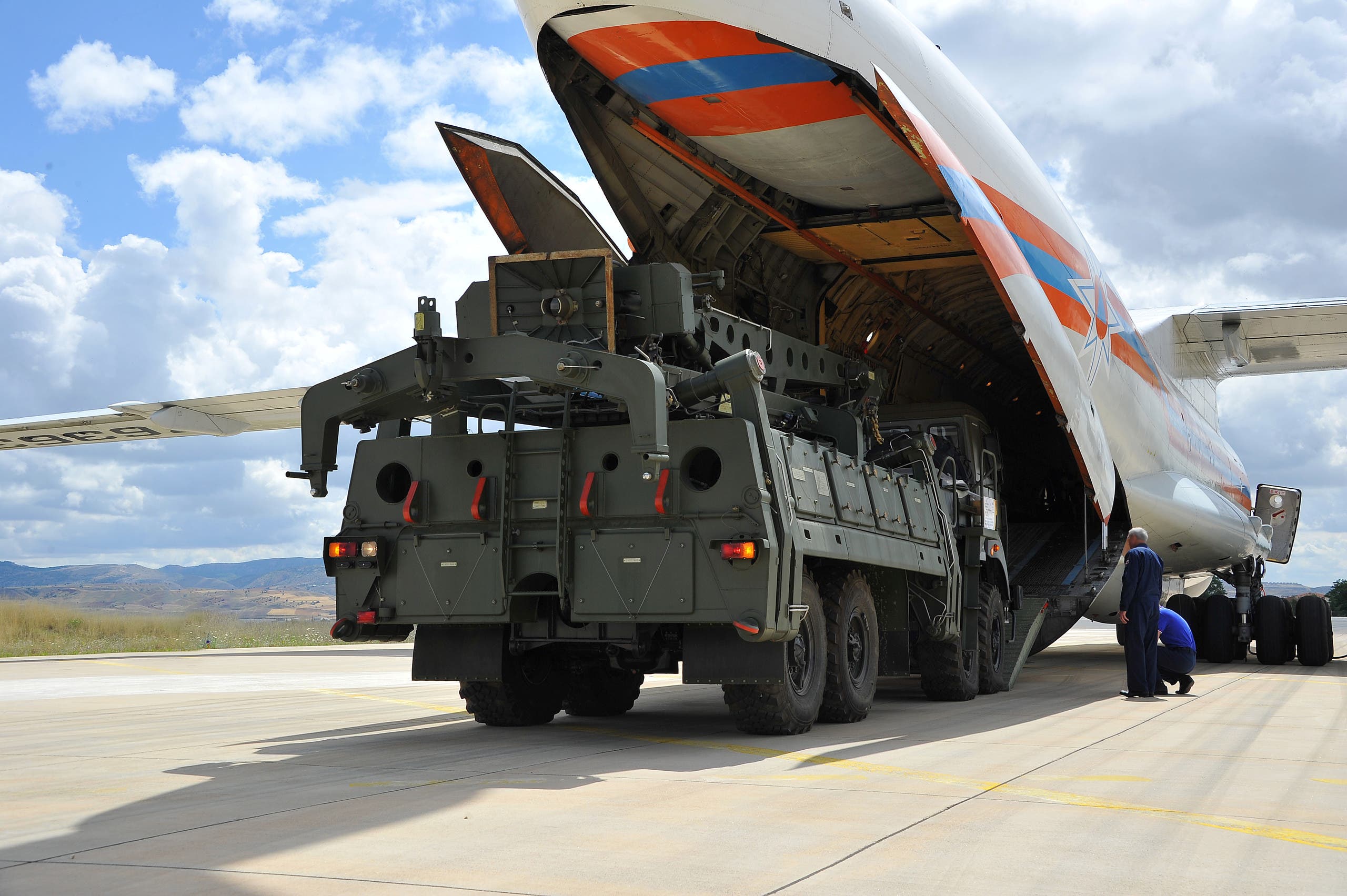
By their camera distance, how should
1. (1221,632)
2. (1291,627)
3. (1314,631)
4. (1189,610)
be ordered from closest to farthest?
(1314,631), (1291,627), (1221,632), (1189,610)

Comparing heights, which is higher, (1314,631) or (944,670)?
(944,670)

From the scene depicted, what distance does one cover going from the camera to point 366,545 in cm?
809

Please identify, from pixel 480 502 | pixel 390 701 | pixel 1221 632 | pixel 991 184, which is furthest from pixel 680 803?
pixel 1221 632

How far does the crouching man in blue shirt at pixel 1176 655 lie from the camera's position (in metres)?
11.7

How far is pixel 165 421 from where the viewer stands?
2417 centimetres

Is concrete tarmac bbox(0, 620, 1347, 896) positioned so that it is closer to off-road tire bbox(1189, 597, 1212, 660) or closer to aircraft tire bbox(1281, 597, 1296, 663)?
aircraft tire bbox(1281, 597, 1296, 663)

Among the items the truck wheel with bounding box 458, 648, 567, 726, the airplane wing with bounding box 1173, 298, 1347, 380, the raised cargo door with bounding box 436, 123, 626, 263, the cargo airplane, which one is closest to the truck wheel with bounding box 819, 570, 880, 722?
the truck wheel with bounding box 458, 648, 567, 726

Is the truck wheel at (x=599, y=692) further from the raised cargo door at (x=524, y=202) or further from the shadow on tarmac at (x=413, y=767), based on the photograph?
the raised cargo door at (x=524, y=202)

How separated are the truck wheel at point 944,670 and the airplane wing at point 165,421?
15735 millimetres

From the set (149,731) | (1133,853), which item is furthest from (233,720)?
(1133,853)

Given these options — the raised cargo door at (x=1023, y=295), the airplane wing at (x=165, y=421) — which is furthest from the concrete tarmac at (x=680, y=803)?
the airplane wing at (x=165, y=421)

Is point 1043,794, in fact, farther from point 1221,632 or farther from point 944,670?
point 1221,632

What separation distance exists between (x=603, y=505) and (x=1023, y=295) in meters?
4.67

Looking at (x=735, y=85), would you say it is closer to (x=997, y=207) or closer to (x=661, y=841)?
(x=997, y=207)
